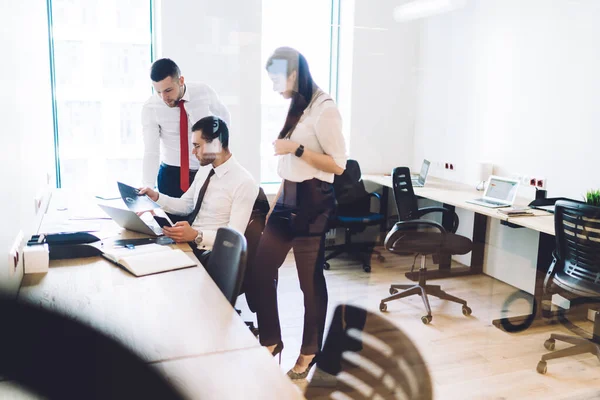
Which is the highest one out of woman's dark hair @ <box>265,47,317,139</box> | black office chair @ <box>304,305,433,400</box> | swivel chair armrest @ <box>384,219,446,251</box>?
woman's dark hair @ <box>265,47,317,139</box>

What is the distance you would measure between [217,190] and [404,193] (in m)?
1.15

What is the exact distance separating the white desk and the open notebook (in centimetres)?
142

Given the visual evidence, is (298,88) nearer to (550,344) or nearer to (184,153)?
(184,153)

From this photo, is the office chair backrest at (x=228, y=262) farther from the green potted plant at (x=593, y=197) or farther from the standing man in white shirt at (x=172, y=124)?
the green potted plant at (x=593, y=197)

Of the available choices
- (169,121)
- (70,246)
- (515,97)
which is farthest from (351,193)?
(70,246)

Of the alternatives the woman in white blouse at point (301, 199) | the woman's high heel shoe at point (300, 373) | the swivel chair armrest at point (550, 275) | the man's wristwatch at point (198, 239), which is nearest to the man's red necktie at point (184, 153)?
the woman in white blouse at point (301, 199)

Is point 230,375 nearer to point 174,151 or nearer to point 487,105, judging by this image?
point 174,151

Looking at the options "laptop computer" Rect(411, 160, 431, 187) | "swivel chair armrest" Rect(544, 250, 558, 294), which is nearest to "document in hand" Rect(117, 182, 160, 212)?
"laptop computer" Rect(411, 160, 431, 187)

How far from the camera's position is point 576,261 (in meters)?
2.48

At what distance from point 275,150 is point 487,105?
1196 millimetres

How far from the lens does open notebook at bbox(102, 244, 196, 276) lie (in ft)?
5.50

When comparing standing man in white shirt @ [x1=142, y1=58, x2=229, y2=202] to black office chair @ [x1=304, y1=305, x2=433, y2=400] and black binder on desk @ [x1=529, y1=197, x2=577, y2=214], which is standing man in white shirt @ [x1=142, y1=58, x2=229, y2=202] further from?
black binder on desk @ [x1=529, y1=197, x2=577, y2=214]

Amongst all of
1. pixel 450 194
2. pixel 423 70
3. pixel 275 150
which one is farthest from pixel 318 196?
pixel 423 70

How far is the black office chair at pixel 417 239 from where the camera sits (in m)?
2.94
